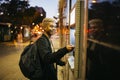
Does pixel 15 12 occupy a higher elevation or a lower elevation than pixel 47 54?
higher

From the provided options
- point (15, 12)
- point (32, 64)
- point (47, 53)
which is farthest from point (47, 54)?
point (15, 12)

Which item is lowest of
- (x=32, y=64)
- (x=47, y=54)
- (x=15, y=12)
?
(x=32, y=64)

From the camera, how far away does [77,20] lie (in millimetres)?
3705

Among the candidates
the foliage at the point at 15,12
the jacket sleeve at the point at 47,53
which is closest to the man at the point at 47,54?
the jacket sleeve at the point at 47,53

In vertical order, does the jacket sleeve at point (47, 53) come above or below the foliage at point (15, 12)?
below

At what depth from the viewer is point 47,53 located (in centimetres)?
361

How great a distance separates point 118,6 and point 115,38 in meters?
0.20

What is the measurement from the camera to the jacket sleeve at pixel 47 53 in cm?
359

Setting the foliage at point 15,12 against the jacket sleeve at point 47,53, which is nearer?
the jacket sleeve at point 47,53

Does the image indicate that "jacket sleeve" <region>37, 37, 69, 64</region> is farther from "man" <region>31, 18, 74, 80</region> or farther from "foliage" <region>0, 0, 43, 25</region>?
"foliage" <region>0, 0, 43, 25</region>

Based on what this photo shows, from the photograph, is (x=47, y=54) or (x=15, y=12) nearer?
(x=47, y=54)

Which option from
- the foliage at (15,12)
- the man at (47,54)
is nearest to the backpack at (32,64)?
the man at (47,54)

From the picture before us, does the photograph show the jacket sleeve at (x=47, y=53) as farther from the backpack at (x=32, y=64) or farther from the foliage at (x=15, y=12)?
the foliage at (x=15, y=12)

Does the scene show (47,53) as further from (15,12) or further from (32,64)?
(15,12)
